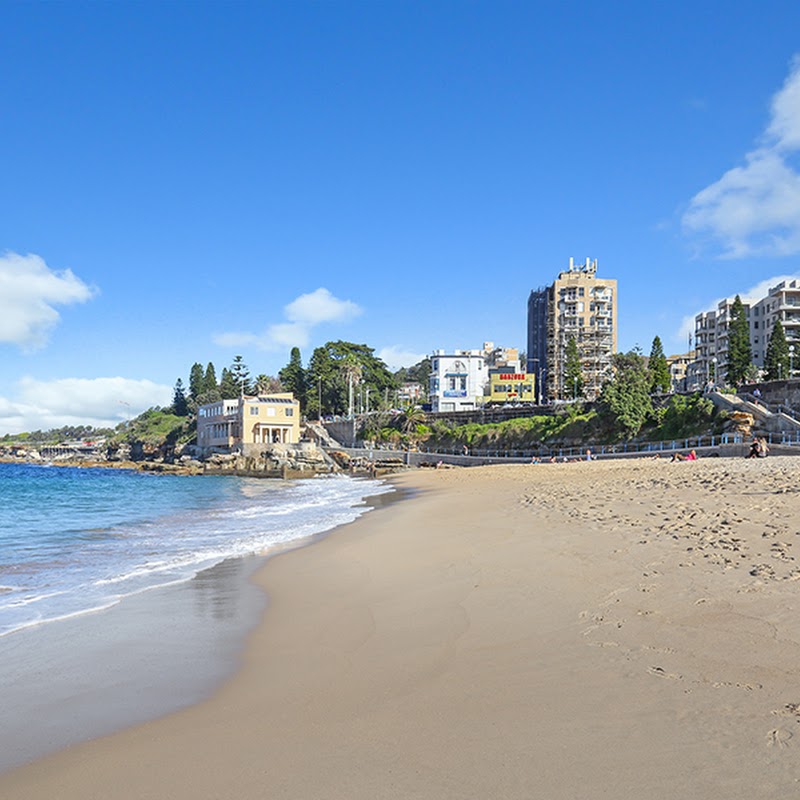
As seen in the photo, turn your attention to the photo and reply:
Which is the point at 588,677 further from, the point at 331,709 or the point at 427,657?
the point at 331,709

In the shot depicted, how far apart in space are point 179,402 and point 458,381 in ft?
207

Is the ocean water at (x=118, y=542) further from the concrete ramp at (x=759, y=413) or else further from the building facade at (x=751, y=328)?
the building facade at (x=751, y=328)

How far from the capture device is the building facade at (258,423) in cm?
7875

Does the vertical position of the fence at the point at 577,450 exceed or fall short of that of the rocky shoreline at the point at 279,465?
it exceeds it

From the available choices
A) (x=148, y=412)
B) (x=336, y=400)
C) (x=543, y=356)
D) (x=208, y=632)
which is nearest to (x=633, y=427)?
(x=208, y=632)

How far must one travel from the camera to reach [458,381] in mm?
104750

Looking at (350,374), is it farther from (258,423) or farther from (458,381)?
(258,423)

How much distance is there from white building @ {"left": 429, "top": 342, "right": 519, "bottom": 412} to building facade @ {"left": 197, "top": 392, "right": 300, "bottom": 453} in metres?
27.0

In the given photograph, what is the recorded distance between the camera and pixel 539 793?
341 centimetres

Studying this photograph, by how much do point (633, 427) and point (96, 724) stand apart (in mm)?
44823

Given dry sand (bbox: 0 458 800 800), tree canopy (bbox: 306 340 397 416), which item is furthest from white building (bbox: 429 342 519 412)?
dry sand (bbox: 0 458 800 800)

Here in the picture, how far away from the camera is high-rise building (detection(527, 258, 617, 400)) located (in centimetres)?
9738

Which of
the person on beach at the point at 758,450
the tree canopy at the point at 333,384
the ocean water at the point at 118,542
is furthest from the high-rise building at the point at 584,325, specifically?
the ocean water at the point at 118,542

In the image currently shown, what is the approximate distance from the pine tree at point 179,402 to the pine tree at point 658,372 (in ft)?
294
